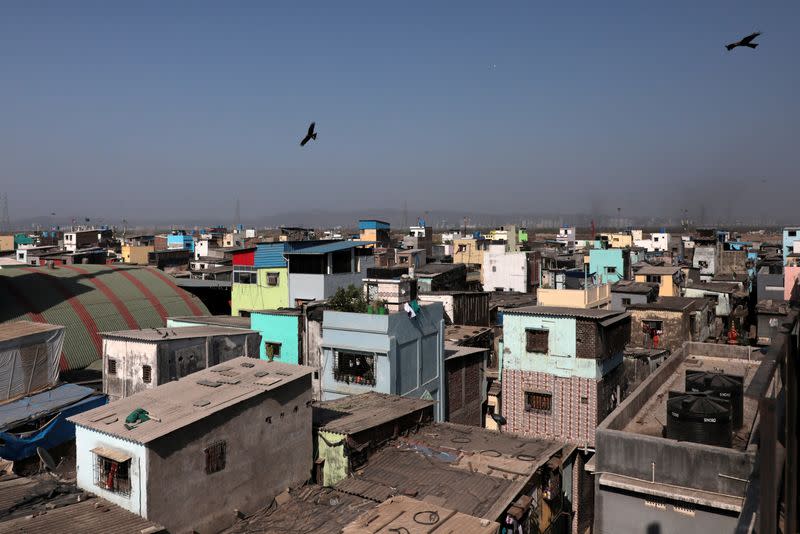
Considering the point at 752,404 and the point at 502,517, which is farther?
the point at 752,404

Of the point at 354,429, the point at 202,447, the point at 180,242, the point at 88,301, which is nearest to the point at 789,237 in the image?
the point at 354,429

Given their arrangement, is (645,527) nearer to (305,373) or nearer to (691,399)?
(691,399)

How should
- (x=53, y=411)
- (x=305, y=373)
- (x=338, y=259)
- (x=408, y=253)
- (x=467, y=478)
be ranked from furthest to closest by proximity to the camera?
(x=408, y=253) < (x=338, y=259) < (x=53, y=411) < (x=305, y=373) < (x=467, y=478)

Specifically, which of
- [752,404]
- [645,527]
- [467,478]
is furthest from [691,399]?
[467,478]

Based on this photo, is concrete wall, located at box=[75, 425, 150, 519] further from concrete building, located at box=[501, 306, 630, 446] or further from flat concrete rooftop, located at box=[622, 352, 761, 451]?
concrete building, located at box=[501, 306, 630, 446]

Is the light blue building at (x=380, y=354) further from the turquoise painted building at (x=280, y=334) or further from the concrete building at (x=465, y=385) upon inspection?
the turquoise painted building at (x=280, y=334)

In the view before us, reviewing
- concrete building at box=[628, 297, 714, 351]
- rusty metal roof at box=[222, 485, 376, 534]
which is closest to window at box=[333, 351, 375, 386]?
rusty metal roof at box=[222, 485, 376, 534]

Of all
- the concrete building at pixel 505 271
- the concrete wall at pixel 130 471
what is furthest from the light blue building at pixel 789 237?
the concrete wall at pixel 130 471

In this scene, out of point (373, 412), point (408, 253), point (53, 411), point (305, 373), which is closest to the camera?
point (305, 373)
